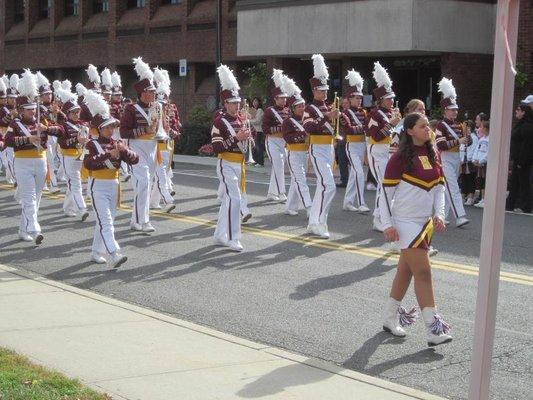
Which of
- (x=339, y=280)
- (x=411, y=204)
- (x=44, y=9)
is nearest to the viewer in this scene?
(x=411, y=204)

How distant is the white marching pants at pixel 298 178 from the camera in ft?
53.0

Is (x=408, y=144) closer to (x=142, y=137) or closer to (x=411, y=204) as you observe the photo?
(x=411, y=204)

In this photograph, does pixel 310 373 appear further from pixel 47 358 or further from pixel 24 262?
pixel 24 262

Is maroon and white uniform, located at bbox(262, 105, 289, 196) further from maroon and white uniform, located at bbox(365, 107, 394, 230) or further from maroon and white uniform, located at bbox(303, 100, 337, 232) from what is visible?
maroon and white uniform, located at bbox(365, 107, 394, 230)

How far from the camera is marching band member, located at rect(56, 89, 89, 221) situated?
54.7 feet

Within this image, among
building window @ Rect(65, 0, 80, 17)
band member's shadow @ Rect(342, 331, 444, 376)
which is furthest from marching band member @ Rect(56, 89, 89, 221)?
building window @ Rect(65, 0, 80, 17)

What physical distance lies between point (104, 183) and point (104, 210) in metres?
0.32

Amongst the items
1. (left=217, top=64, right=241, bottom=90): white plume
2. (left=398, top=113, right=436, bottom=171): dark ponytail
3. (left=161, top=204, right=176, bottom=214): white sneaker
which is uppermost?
(left=217, top=64, right=241, bottom=90): white plume

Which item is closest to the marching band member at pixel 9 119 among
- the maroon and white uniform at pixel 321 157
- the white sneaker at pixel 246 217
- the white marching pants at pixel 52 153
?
the white marching pants at pixel 52 153

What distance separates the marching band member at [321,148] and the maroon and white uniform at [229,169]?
141 cm

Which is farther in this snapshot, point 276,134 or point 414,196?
point 276,134

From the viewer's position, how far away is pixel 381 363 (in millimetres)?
7938

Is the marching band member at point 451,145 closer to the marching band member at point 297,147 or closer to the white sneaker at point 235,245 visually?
the marching band member at point 297,147

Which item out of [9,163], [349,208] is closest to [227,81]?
[349,208]
